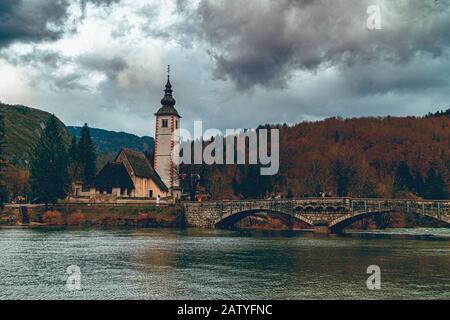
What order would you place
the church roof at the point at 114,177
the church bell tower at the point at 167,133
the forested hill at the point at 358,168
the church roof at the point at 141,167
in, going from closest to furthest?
1. the church roof at the point at 114,177
2. the church roof at the point at 141,167
3. the forested hill at the point at 358,168
4. the church bell tower at the point at 167,133

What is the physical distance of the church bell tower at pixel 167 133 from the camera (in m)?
125

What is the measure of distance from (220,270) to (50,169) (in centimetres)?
7880

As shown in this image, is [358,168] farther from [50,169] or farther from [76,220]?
[50,169]

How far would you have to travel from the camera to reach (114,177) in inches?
4641

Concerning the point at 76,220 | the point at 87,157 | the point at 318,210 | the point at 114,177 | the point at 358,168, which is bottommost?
the point at 76,220

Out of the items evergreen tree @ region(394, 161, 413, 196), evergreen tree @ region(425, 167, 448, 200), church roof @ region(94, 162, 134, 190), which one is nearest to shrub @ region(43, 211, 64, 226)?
church roof @ region(94, 162, 134, 190)

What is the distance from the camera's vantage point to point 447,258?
4778 cm

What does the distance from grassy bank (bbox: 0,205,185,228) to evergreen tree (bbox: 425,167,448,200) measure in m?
58.9

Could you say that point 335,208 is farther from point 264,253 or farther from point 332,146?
point 332,146

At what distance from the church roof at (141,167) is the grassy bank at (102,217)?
1986cm

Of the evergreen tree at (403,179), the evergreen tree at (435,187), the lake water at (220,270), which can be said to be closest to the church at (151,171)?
the evergreen tree at (403,179)

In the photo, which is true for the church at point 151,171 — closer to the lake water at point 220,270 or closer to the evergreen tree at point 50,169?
the evergreen tree at point 50,169

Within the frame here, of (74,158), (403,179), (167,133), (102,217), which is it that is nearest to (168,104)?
(167,133)

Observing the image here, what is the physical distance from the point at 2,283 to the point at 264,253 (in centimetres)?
2601
